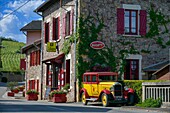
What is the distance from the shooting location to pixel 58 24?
3431 cm

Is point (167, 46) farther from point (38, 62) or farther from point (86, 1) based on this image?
point (38, 62)

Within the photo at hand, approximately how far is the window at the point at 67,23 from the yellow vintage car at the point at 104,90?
6.34m

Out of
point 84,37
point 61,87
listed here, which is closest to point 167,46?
point 84,37

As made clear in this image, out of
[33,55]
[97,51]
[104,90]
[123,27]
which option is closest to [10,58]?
[33,55]

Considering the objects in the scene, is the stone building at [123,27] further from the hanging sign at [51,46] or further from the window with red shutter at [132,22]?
the hanging sign at [51,46]

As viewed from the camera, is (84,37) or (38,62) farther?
(38,62)

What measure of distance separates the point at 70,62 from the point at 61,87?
123 inches

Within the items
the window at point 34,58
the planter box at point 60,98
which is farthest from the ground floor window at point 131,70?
the window at point 34,58

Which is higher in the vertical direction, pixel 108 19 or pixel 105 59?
pixel 108 19

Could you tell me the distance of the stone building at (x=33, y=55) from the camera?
41.4m

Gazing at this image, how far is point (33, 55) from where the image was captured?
44375mm

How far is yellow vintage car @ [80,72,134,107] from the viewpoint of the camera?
23.8m

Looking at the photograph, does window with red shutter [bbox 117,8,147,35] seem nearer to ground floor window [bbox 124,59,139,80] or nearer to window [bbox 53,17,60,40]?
ground floor window [bbox 124,59,139,80]

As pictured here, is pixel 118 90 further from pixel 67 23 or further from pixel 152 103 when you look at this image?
pixel 67 23
